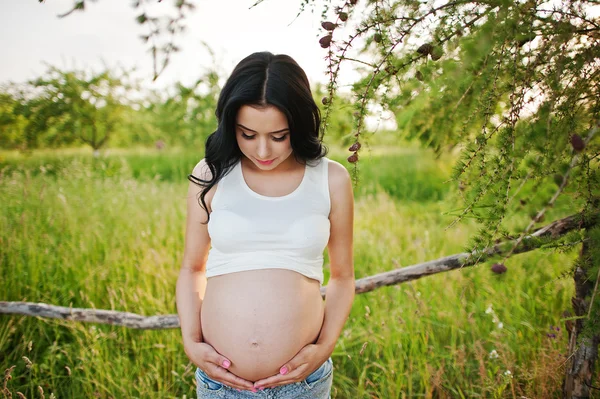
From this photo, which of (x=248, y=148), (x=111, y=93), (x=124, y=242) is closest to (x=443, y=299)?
(x=248, y=148)

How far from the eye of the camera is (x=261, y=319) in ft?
4.74

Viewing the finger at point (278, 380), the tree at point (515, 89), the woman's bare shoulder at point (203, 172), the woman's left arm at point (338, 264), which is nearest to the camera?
the tree at point (515, 89)

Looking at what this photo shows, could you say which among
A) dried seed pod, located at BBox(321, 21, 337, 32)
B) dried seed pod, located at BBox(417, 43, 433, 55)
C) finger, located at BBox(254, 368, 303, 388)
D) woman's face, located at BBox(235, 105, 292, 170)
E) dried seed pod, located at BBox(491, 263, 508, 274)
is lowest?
finger, located at BBox(254, 368, 303, 388)

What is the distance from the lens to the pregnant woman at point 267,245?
4.73ft

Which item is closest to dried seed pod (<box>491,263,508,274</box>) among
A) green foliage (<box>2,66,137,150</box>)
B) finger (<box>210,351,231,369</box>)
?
finger (<box>210,351,231,369</box>)

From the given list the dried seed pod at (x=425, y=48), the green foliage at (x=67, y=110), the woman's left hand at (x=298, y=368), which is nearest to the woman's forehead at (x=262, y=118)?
the dried seed pod at (x=425, y=48)

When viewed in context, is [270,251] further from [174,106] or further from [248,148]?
[174,106]

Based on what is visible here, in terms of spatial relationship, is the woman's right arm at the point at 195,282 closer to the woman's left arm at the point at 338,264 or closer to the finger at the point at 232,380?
the finger at the point at 232,380

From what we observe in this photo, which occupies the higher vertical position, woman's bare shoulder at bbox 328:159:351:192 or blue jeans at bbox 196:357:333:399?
woman's bare shoulder at bbox 328:159:351:192

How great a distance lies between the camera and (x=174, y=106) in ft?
32.8

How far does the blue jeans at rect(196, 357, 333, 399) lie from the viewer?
4.78ft

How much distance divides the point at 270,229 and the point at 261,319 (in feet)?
1.04

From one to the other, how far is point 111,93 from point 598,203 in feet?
31.6

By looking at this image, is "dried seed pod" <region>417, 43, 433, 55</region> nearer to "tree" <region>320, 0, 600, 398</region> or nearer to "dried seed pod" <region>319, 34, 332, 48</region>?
"tree" <region>320, 0, 600, 398</region>
